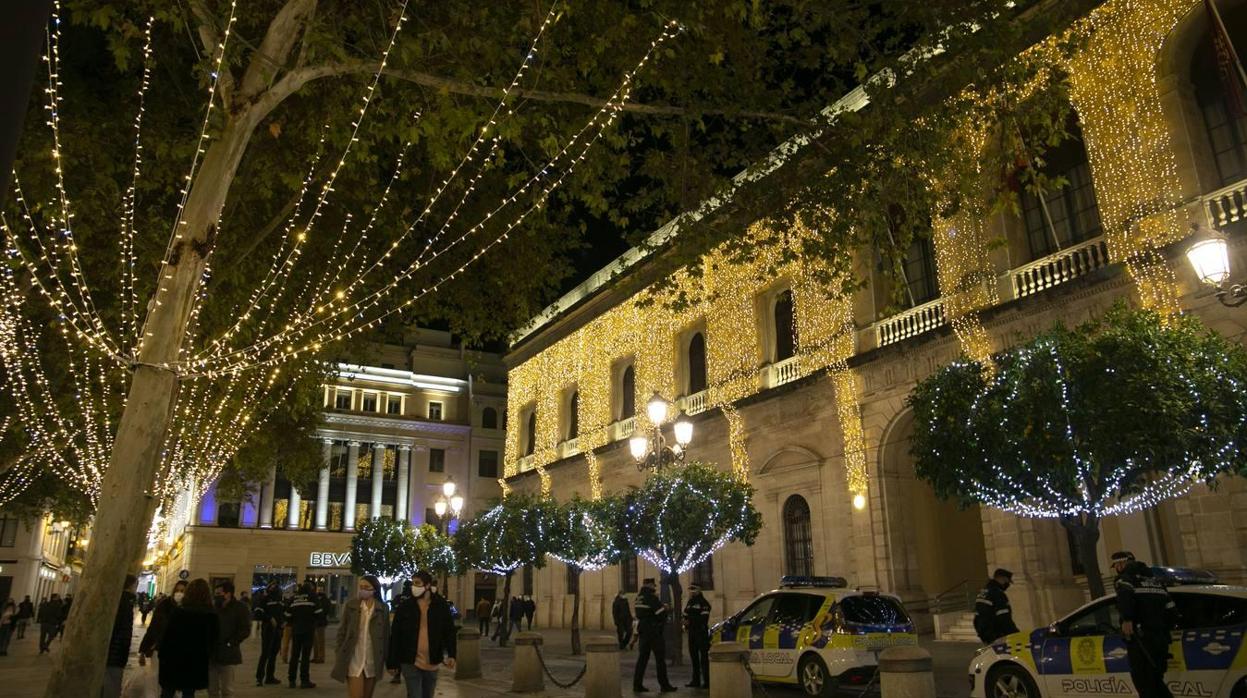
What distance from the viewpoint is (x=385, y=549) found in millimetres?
35375

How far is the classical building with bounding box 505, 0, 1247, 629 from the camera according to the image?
47.4ft

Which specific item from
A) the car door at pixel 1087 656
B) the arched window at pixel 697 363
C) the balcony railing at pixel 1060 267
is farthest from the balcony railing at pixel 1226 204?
the arched window at pixel 697 363

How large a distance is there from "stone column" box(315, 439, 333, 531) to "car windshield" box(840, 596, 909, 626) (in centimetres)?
4422

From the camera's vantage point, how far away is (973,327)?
17281 mm

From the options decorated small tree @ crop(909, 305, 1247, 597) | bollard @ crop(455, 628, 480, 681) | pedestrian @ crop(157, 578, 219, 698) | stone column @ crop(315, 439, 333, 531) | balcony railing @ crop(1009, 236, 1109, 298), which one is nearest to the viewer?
pedestrian @ crop(157, 578, 219, 698)

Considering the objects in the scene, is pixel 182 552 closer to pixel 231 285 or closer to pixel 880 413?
pixel 231 285

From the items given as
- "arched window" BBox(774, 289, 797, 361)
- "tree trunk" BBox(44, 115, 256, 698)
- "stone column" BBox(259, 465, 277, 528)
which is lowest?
"tree trunk" BBox(44, 115, 256, 698)

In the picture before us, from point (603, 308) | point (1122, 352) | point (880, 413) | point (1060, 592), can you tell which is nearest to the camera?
point (1122, 352)

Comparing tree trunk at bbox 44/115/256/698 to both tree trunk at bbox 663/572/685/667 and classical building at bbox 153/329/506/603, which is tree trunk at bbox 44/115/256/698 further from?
classical building at bbox 153/329/506/603

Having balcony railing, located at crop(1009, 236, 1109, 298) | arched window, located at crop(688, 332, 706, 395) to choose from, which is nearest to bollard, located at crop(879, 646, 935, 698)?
balcony railing, located at crop(1009, 236, 1109, 298)

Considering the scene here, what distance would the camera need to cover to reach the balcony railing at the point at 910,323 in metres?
18.5

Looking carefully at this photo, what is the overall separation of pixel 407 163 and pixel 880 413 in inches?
459

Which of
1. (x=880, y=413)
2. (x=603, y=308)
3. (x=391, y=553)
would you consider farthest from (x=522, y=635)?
(x=391, y=553)

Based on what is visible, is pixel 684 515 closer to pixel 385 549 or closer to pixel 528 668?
pixel 528 668
